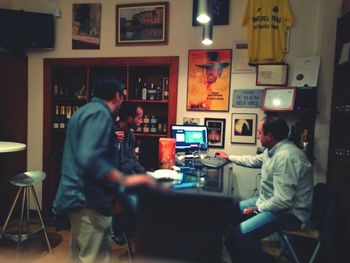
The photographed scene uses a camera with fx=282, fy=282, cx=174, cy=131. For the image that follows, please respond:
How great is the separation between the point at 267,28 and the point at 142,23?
1.43m

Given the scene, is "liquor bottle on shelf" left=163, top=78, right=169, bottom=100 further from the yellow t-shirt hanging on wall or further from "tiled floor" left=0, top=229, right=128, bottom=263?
"tiled floor" left=0, top=229, right=128, bottom=263

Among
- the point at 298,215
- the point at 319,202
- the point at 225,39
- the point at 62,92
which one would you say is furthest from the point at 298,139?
the point at 62,92

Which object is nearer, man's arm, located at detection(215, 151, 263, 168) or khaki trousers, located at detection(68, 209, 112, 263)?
khaki trousers, located at detection(68, 209, 112, 263)

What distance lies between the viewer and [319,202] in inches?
81.5

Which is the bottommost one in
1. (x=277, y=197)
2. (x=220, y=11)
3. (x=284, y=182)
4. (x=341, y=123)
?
(x=277, y=197)

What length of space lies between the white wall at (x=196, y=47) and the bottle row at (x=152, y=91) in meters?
0.25

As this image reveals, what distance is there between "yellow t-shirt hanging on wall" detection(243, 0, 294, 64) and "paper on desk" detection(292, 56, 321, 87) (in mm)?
193

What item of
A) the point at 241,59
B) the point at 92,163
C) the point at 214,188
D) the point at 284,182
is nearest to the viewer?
the point at 92,163

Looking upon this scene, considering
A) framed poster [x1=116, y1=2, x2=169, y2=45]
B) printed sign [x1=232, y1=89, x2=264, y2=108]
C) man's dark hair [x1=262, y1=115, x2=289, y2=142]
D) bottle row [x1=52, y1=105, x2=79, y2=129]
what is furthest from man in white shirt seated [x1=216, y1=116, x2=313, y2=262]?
bottle row [x1=52, y1=105, x2=79, y2=129]

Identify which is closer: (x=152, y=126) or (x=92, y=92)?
(x=92, y=92)

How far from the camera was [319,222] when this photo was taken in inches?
76.6

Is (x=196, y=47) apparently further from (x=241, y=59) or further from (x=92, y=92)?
(x=92, y=92)

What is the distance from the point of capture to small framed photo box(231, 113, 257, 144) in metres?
3.13

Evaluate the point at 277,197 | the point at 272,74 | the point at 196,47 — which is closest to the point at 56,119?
the point at 196,47
